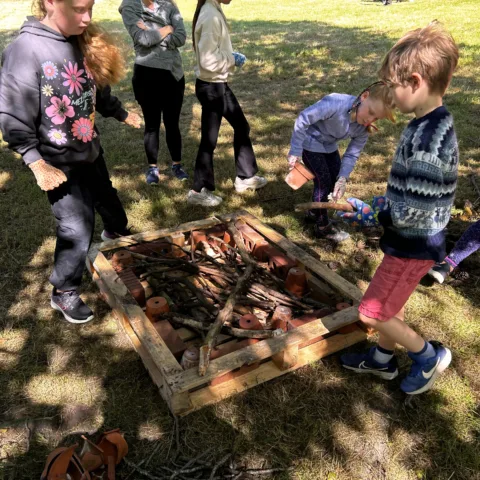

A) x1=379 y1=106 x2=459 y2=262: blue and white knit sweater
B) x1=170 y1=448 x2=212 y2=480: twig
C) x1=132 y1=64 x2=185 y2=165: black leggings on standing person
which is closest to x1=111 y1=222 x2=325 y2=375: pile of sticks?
x1=170 y1=448 x2=212 y2=480: twig

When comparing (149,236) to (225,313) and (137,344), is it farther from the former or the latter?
(225,313)

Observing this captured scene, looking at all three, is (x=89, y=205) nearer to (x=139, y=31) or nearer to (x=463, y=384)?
(x=139, y=31)

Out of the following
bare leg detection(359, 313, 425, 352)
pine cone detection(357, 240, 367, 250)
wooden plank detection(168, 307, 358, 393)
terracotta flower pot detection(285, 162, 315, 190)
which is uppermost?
terracotta flower pot detection(285, 162, 315, 190)

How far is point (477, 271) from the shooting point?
363 cm

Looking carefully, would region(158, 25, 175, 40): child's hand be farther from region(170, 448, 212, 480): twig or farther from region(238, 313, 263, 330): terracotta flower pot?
region(170, 448, 212, 480): twig

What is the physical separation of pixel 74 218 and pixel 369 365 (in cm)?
209

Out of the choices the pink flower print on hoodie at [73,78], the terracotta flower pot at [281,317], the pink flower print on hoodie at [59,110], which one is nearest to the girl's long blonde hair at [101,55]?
the pink flower print on hoodie at [73,78]

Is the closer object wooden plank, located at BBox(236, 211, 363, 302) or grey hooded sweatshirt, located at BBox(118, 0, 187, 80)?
wooden plank, located at BBox(236, 211, 363, 302)

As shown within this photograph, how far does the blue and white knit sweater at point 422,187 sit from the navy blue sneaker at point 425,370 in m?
0.66

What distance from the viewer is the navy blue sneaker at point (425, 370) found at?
2.49 metres

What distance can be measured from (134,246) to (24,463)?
1772 mm

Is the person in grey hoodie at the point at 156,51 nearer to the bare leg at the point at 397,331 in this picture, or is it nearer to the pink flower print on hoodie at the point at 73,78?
the pink flower print on hoodie at the point at 73,78

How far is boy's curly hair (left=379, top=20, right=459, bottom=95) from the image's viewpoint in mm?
1922

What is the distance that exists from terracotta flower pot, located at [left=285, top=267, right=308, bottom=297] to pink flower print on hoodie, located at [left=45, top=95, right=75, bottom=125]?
181 centimetres
